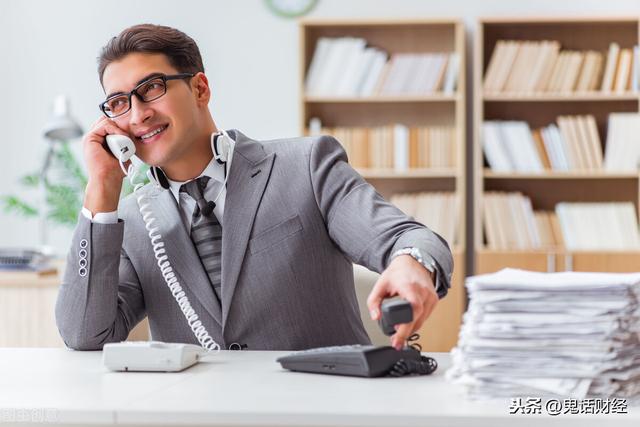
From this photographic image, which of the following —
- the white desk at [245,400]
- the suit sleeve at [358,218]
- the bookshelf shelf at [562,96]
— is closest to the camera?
the white desk at [245,400]

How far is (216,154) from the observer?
6.10ft

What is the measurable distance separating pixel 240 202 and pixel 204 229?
9 cm

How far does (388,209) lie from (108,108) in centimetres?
62

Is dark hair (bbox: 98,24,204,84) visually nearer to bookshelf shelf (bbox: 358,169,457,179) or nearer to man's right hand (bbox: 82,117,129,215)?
man's right hand (bbox: 82,117,129,215)

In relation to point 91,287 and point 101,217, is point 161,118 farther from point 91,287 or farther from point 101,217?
point 91,287

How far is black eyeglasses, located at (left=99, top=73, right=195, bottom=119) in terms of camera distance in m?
1.78

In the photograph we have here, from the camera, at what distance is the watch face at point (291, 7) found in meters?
4.69

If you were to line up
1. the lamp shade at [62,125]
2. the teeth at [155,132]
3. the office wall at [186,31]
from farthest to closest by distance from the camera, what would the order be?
1. the office wall at [186,31]
2. the lamp shade at [62,125]
3. the teeth at [155,132]

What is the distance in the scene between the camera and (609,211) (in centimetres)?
440

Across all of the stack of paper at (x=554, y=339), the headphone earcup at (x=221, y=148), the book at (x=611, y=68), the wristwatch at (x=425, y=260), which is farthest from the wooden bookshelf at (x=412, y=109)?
the stack of paper at (x=554, y=339)

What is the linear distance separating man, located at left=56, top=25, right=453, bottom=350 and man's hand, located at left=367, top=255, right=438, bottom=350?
13.1 inches

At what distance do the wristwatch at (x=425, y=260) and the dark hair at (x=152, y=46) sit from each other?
714mm

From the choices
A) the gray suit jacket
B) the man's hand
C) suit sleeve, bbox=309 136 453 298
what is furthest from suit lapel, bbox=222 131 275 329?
the man's hand

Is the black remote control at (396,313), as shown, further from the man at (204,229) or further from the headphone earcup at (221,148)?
the headphone earcup at (221,148)
